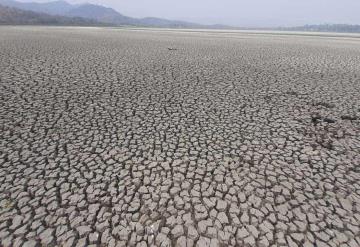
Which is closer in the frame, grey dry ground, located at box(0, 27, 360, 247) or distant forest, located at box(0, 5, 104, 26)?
grey dry ground, located at box(0, 27, 360, 247)

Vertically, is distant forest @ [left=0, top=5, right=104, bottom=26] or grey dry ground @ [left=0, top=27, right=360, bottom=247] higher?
grey dry ground @ [left=0, top=27, right=360, bottom=247]

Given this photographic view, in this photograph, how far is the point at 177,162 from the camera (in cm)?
378

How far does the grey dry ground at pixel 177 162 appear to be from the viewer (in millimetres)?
2684

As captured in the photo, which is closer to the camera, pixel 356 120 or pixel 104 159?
pixel 104 159

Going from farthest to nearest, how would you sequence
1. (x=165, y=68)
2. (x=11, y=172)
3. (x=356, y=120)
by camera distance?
(x=165, y=68)
(x=356, y=120)
(x=11, y=172)

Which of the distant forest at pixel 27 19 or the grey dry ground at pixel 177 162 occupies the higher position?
the grey dry ground at pixel 177 162

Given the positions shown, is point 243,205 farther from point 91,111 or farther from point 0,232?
point 91,111

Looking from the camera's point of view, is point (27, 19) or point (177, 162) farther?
point (27, 19)

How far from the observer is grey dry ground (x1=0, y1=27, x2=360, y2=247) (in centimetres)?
268

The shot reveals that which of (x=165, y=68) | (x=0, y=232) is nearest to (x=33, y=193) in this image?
(x=0, y=232)

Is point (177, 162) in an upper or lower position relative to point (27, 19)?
upper

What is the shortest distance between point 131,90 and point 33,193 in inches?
164

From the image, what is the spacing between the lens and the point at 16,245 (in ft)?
8.16

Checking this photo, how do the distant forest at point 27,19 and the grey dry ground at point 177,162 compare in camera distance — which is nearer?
the grey dry ground at point 177,162
